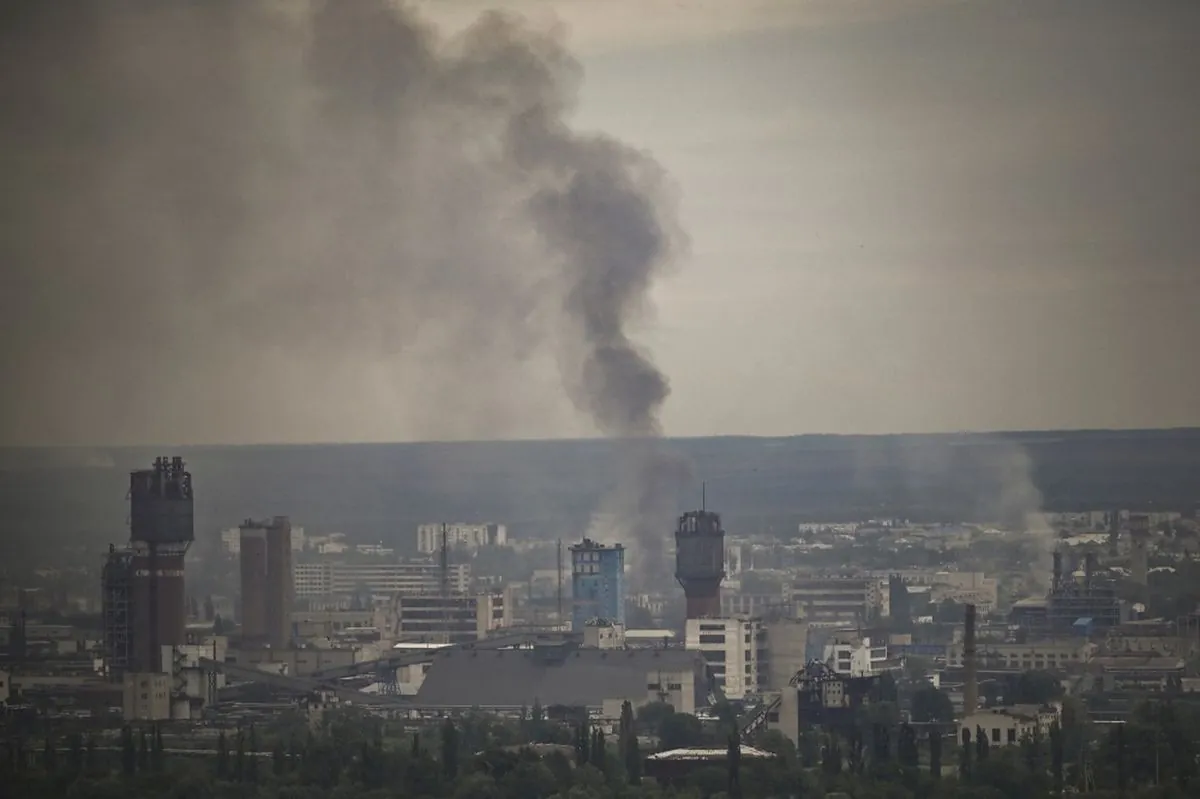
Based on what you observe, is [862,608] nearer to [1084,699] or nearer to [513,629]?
[513,629]

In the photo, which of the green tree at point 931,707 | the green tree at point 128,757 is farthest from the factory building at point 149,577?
the green tree at point 931,707

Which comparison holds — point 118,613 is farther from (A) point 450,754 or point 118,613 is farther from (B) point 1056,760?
(B) point 1056,760

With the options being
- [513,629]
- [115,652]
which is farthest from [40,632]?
[513,629]

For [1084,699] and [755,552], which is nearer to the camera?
[1084,699]

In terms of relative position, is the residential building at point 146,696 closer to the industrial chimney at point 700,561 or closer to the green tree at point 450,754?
the green tree at point 450,754

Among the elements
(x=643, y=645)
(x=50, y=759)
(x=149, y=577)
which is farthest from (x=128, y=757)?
(x=643, y=645)

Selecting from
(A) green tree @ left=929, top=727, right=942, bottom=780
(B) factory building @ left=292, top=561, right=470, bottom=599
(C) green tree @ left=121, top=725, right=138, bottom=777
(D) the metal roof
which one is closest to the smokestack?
(D) the metal roof
